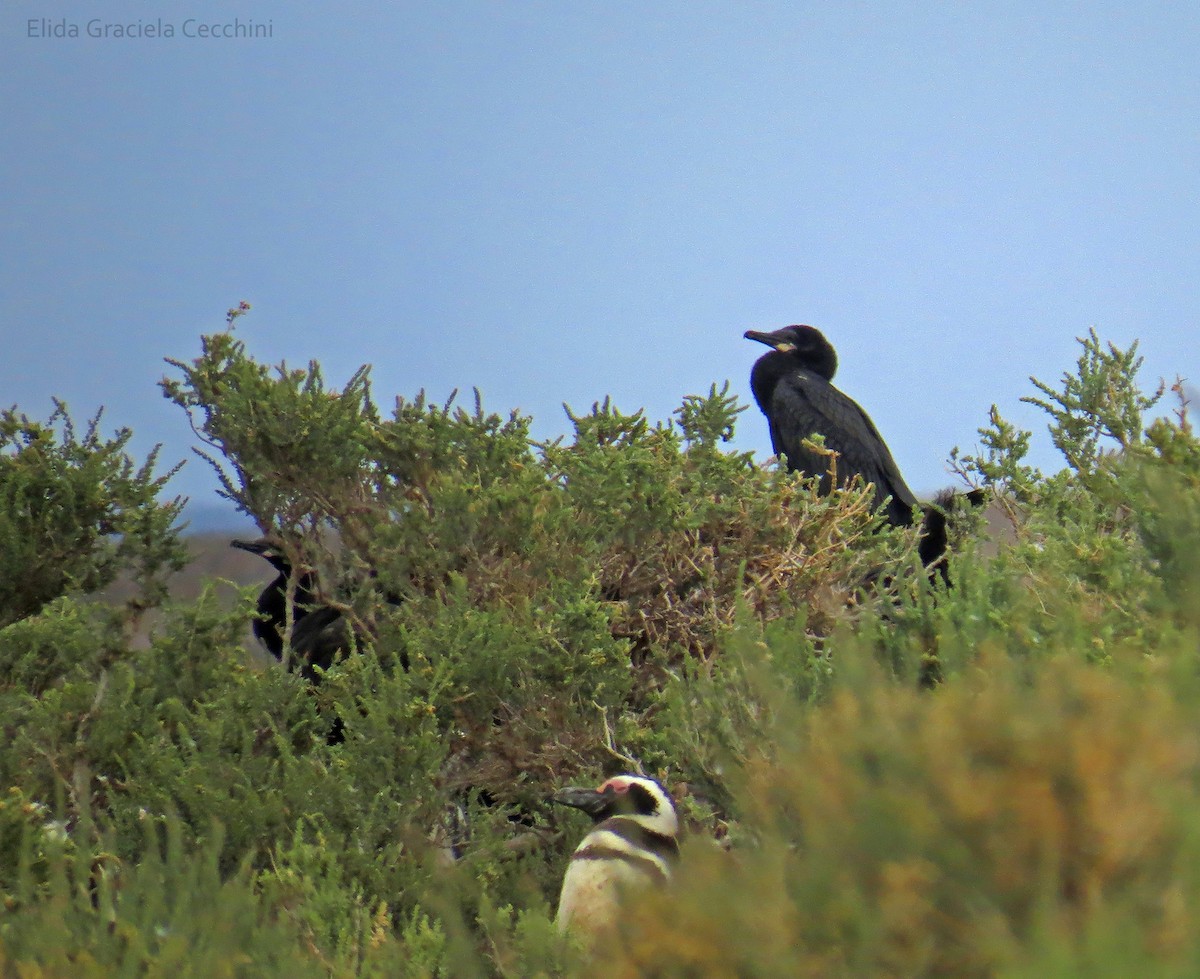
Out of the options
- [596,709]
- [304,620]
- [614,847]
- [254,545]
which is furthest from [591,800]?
[254,545]

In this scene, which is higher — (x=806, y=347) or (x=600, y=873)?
(x=806, y=347)

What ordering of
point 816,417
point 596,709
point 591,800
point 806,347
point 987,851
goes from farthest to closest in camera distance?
point 806,347, point 816,417, point 596,709, point 591,800, point 987,851

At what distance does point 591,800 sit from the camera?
4.70m

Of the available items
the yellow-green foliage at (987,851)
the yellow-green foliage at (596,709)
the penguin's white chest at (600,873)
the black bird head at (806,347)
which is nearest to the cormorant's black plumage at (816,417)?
the black bird head at (806,347)

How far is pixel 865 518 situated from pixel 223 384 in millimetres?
3191

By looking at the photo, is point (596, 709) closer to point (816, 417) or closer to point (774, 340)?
point (816, 417)

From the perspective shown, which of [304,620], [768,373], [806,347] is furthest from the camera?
[806,347]

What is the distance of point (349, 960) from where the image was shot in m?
4.25

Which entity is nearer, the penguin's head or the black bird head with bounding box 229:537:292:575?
the penguin's head

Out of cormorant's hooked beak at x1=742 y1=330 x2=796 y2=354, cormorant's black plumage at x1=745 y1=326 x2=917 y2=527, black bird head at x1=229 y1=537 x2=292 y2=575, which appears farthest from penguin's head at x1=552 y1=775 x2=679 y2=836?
cormorant's hooked beak at x1=742 y1=330 x2=796 y2=354

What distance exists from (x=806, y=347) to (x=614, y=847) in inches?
253

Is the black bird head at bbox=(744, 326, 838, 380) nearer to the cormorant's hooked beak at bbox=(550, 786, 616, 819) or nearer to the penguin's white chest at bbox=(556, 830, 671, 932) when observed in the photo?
the cormorant's hooked beak at bbox=(550, 786, 616, 819)

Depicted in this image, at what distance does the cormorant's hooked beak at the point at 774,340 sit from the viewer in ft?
33.5

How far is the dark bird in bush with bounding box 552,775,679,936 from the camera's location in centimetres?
420
